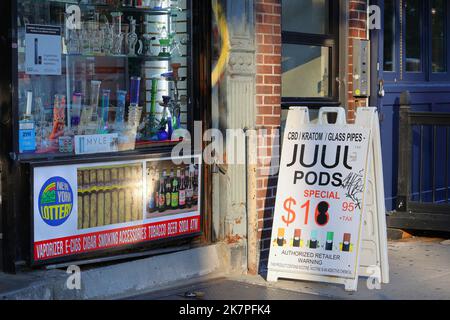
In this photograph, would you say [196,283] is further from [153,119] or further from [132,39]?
[132,39]

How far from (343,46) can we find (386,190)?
1826 millimetres

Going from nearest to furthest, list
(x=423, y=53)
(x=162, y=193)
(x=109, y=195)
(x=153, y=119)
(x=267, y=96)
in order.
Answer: (x=109, y=195) → (x=162, y=193) → (x=153, y=119) → (x=267, y=96) → (x=423, y=53)

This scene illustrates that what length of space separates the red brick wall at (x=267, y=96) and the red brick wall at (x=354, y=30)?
1.23 metres

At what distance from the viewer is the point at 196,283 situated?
7195 mm

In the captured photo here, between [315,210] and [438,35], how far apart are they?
4733mm

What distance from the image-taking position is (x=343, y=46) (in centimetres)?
871

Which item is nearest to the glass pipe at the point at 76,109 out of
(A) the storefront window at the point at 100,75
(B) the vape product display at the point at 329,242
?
(A) the storefront window at the point at 100,75

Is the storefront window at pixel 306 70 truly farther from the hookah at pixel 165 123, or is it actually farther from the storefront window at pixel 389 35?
the storefront window at pixel 389 35

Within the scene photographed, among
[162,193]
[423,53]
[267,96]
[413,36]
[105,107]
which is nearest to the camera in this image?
[105,107]

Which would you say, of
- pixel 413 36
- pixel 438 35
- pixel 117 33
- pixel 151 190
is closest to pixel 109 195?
pixel 151 190

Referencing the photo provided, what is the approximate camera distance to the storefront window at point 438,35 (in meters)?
10.8

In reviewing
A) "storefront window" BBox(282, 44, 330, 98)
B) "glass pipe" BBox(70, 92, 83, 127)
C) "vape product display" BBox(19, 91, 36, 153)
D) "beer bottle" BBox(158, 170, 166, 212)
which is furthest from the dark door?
"vape product display" BBox(19, 91, 36, 153)

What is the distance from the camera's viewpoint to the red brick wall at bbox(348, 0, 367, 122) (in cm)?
873

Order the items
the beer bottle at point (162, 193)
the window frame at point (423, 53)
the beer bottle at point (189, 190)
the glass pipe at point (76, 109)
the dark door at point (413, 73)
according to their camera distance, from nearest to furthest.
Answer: the glass pipe at point (76, 109) < the beer bottle at point (162, 193) < the beer bottle at point (189, 190) < the dark door at point (413, 73) < the window frame at point (423, 53)
